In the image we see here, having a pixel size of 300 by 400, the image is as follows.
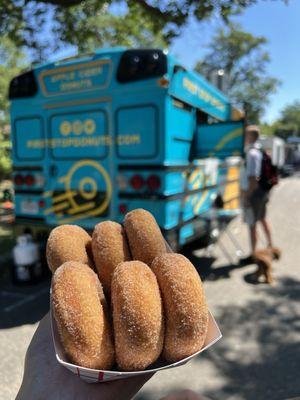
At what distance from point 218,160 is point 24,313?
3918mm

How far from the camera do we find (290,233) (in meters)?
8.14

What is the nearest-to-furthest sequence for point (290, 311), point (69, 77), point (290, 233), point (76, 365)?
point (76, 365)
point (290, 311)
point (69, 77)
point (290, 233)

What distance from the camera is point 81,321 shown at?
0.94 meters

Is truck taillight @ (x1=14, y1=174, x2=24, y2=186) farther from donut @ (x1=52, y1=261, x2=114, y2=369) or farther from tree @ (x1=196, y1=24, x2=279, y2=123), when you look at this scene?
tree @ (x1=196, y1=24, x2=279, y2=123)

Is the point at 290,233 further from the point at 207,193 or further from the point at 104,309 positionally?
the point at 104,309

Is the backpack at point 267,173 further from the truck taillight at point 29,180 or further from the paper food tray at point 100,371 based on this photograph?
the paper food tray at point 100,371

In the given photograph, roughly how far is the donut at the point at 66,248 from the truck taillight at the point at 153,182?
2.78 meters

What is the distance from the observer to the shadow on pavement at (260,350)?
2732 mm

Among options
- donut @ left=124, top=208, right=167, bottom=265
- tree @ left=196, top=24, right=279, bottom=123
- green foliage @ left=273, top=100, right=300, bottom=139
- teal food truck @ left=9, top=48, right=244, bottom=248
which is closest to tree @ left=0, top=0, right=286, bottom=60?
teal food truck @ left=9, top=48, right=244, bottom=248

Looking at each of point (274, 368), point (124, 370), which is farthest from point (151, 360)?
point (274, 368)

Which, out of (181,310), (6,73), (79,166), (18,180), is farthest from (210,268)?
(6,73)

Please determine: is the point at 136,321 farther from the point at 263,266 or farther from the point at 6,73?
the point at 6,73

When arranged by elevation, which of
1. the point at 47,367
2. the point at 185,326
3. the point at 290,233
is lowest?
the point at 290,233

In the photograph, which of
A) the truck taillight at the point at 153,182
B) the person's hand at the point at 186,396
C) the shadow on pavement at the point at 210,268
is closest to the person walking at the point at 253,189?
the shadow on pavement at the point at 210,268
